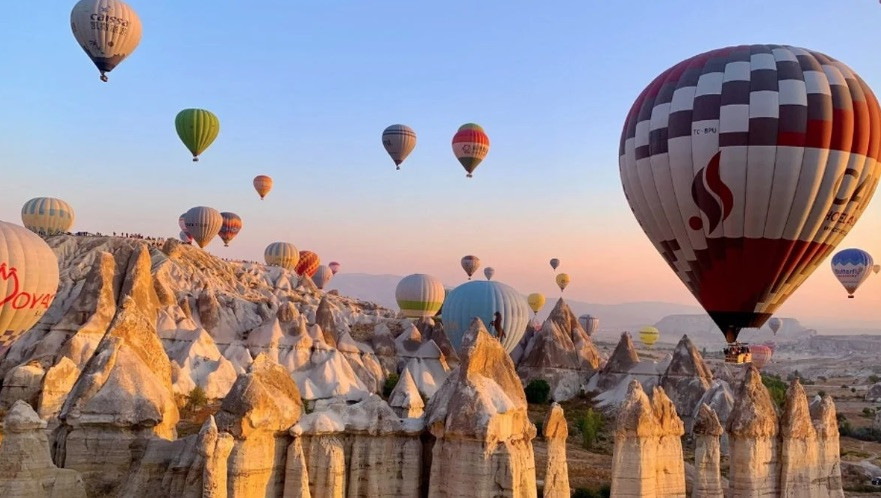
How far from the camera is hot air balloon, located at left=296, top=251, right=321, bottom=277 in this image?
9854 cm

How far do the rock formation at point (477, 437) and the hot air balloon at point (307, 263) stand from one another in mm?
83354

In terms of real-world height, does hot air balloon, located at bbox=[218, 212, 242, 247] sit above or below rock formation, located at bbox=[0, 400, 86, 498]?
above

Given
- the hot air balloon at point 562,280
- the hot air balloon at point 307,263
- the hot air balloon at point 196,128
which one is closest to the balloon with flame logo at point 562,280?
the hot air balloon at point 562,280

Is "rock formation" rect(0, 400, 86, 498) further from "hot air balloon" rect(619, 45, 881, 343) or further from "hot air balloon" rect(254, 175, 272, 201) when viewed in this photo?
"hot air balloon" rect(254, 175, 272, 201)

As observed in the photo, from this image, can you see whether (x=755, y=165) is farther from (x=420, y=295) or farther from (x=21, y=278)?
(x=420, y=295)

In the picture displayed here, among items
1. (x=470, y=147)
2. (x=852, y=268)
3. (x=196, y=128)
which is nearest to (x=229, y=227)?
(x=196, y=128)

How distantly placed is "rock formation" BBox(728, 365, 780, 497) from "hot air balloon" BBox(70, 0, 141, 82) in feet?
118

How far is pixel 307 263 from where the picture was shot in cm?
9962

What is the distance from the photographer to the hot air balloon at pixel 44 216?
66625mm

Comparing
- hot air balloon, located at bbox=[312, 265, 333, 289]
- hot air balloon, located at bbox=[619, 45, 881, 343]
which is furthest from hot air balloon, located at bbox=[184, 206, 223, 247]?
hot air balloon, located at bbox=[619, 45, 881, 343]

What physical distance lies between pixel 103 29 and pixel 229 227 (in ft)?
143

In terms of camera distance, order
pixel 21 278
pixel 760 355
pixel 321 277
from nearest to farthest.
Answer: pixel 21 278, pixel 760 355, pixel 321 277

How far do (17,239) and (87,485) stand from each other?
9652 mm

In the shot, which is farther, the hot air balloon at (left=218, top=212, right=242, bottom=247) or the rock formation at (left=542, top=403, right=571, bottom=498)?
the hot air balloon at (left=218, top=212, right=242, bottom=247)
